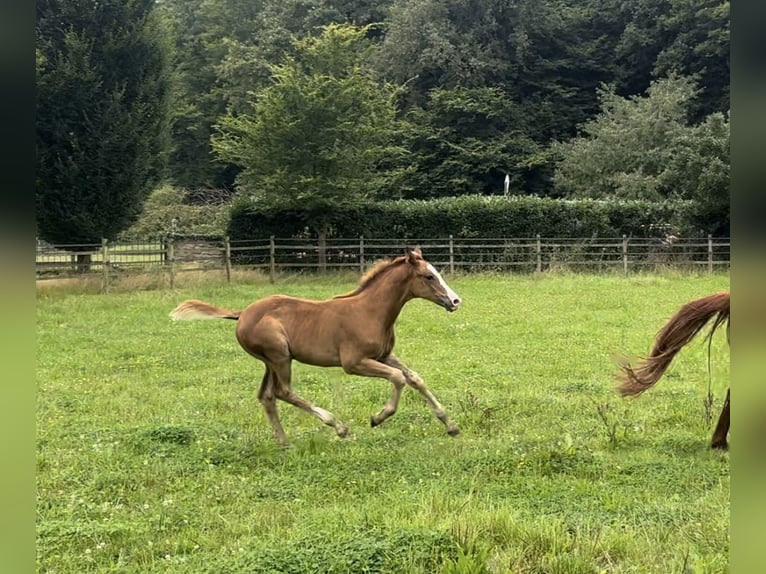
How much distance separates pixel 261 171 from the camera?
23.7m

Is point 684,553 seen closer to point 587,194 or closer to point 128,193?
point 128,193

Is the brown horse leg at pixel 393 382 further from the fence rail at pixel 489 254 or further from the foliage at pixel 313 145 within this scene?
the foliage at pixel 313 145

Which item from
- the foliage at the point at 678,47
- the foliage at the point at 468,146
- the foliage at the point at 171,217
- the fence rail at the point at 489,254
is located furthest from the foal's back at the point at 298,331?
the foliage at the point at 678,47

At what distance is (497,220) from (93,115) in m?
13.7

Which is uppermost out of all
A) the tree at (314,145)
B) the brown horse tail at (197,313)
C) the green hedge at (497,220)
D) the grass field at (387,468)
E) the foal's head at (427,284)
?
the tree at (314,145)

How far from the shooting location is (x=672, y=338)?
5.51 metres

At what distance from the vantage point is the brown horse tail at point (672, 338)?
538 centimetres

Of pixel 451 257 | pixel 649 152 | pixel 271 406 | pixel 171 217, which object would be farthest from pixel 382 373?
pixel 171 217

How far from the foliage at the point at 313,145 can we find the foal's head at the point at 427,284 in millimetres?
16116

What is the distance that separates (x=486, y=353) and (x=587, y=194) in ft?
77.2

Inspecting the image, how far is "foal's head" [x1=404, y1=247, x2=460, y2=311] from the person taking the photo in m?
6.50

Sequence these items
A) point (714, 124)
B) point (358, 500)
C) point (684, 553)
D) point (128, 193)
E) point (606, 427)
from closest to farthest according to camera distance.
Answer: point (684, 553), point (358, 500), point (606, 427), point (128, 193), point (714, 124)

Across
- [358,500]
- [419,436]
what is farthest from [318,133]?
[358,500]

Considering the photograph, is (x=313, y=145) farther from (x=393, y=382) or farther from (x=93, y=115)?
(x=393, y=382)
